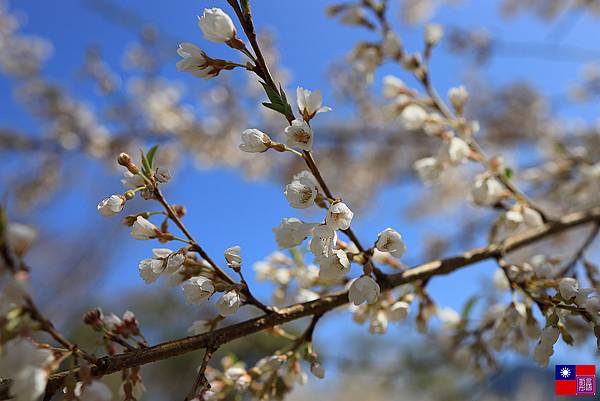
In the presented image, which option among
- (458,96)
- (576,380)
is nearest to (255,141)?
(458,96)

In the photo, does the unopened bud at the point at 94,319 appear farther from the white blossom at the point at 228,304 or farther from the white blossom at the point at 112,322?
the white blossom at the point at 228,304

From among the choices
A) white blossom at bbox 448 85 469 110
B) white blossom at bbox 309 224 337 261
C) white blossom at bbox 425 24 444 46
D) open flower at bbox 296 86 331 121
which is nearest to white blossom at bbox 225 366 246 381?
white blossom at bbox 309 224 337 261

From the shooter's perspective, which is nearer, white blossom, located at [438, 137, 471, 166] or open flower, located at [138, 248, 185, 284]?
open flower, located at [138, 248, 185, 284]

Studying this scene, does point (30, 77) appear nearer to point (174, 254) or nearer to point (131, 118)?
point (131, 118)

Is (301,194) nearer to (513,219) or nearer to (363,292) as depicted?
(363,292)

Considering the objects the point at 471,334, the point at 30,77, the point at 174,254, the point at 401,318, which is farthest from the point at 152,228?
the point at 30,77

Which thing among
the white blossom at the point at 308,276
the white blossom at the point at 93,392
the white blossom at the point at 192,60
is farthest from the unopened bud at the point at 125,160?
the white blossom at the point at 308,276

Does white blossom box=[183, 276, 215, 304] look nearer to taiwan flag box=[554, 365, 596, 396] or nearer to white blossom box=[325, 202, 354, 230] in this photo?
white blossom box=[325, 202, 354, 230]
